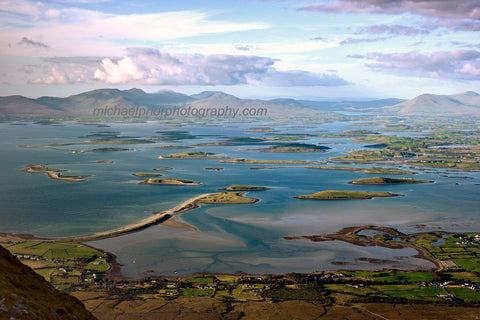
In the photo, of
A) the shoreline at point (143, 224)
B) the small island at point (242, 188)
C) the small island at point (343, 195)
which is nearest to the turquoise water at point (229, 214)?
the shoreline at point (143, 224)

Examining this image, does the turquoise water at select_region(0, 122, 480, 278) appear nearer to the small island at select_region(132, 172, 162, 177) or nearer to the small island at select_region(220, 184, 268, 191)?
the small island at select_region(132, 172, 162, 177)

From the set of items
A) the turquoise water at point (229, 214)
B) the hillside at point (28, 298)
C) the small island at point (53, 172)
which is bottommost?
the turquoise water at point (229, 214)

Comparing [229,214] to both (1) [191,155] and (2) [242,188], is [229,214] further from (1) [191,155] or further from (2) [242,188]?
(1) [191,155]

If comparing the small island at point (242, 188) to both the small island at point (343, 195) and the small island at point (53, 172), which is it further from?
the small island at point (53, 172)

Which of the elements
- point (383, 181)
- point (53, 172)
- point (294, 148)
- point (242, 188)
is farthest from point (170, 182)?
point (294, 148)

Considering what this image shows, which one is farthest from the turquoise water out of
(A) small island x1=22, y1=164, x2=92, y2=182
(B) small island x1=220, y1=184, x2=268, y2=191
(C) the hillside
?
(C) the hillside

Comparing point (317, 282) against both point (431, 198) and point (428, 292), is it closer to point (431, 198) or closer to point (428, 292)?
point (428, 292)
